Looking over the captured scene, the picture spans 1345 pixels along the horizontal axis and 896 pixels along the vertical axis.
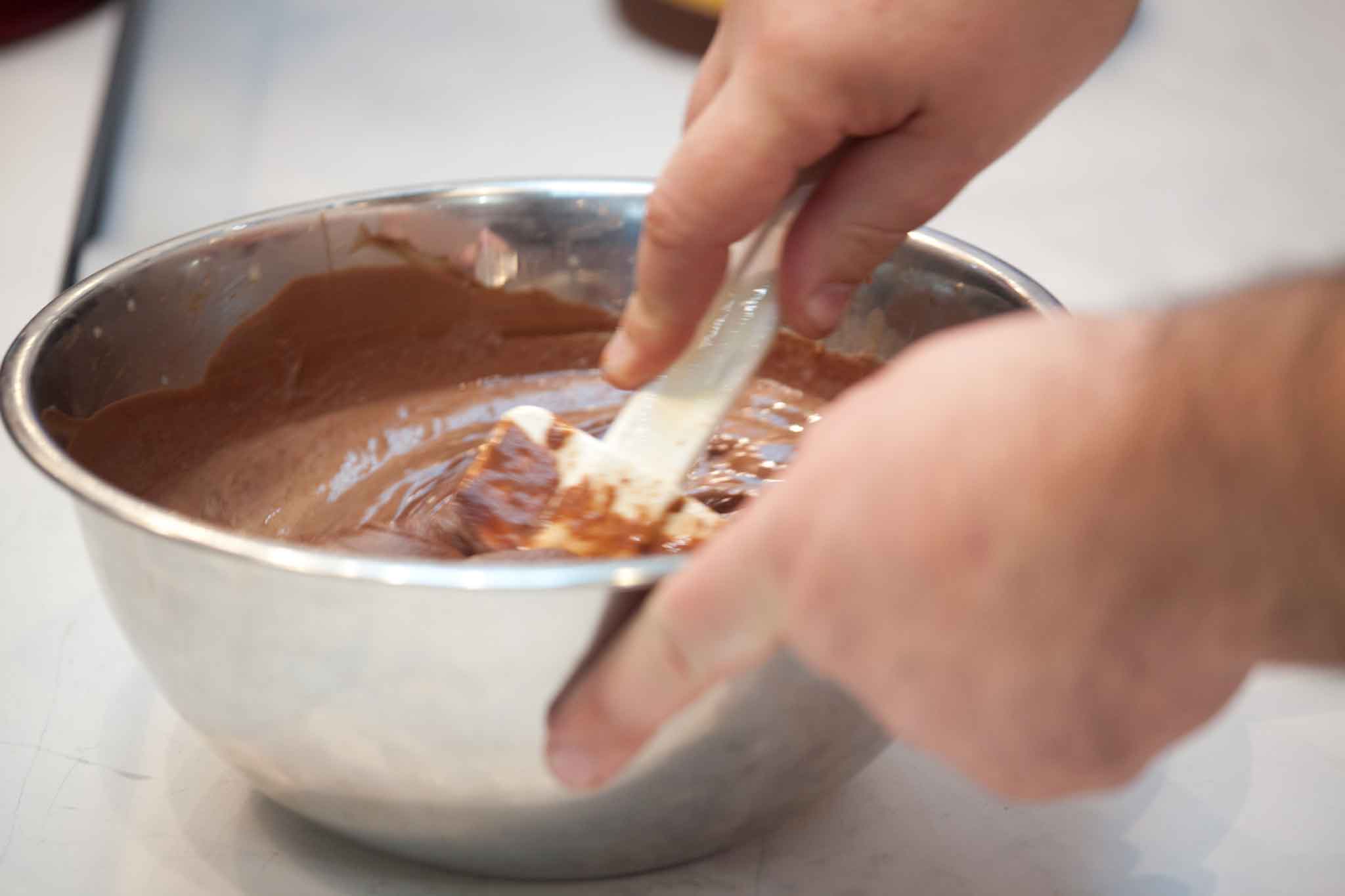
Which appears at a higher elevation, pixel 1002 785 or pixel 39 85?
pixel 1002 785

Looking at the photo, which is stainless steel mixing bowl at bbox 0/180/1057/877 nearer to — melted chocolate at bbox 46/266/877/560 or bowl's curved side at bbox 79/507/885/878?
bowl's curved side at bbox 79/507/885/878

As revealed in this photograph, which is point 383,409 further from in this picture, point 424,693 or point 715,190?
point 424,693

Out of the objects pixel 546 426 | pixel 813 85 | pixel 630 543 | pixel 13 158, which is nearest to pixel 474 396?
pixel 546 426

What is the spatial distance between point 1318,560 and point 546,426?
60 centimetres

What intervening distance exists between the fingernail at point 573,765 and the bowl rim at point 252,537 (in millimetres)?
86

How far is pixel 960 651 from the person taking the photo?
0.43 m

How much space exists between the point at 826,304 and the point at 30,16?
1.56m

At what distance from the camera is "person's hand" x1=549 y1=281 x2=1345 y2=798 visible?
391 millimetres

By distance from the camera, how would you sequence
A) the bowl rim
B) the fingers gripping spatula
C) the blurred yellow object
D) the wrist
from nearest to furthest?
1. the wrist
2. the bowl rim
3. the fingers gripping spatula
4. the blurred yellow object

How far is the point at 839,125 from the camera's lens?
779 millimetres

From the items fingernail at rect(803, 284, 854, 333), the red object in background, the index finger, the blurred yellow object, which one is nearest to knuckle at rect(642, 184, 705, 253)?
the index finger

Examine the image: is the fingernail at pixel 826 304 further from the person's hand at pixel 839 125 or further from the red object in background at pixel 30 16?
the red object in background at pixel 30 16

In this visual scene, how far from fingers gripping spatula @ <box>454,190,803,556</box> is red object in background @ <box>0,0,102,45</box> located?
141cm

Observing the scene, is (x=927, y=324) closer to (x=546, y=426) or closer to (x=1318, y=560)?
(x=546, y=426)
